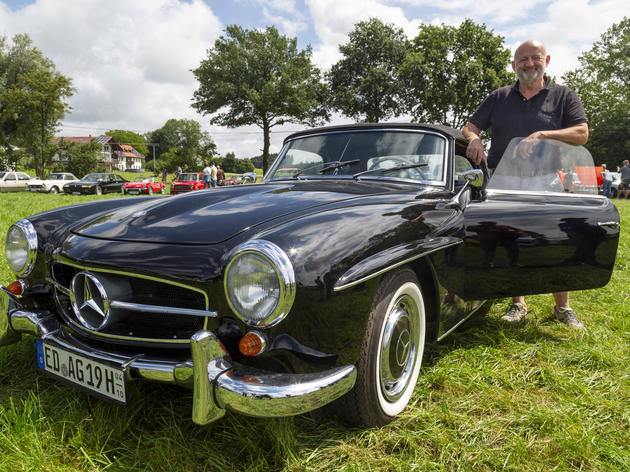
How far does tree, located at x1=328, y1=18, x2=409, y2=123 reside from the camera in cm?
2889

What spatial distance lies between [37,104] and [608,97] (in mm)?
38937

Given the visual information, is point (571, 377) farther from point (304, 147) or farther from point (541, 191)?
point (304, 147)

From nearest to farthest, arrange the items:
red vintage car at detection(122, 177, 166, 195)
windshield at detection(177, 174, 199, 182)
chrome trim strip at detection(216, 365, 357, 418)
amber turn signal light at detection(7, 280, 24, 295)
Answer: chrome trim strip at detection(216, 365, 357, 418)
amber turn signal light at detection(7, 280, 24, 295)
windshield at detection(177, 174, 199, 182)
red vintage car at detection(122, 177, 166, 195)

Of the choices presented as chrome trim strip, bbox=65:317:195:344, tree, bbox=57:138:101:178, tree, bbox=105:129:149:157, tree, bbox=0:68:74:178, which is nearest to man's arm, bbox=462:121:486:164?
chrome trim strip, bbox=65:317:195:344

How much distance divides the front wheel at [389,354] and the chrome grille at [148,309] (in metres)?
0.60

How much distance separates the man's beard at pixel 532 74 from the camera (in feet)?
9.94

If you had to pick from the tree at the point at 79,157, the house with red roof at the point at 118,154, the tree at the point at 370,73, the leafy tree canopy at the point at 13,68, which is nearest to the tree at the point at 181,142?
the house with red roof at the point at 118,154

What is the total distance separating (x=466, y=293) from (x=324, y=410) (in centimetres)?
105

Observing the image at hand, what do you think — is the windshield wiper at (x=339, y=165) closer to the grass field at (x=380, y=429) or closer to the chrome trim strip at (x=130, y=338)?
the grass field at (x=380, y=429)

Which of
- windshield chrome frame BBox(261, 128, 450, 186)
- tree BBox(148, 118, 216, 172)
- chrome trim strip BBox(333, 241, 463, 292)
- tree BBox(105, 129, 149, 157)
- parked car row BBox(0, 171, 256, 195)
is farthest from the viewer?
tree BBox(105, 129, 149, 157)

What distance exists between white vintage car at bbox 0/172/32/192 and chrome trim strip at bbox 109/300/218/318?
84.7ft

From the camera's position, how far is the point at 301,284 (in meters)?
1.43

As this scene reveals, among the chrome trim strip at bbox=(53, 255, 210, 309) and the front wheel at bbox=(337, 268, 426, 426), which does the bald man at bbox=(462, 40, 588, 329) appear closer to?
the front wheel at bbox=(337, 268, 426, 426)

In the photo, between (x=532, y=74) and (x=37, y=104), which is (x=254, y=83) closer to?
(x=37, y=104)
